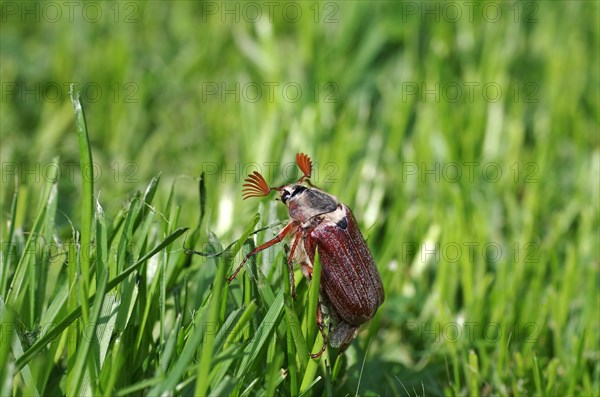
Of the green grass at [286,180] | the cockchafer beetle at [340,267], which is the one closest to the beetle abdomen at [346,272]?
the cockchafer beetle at [340,267]

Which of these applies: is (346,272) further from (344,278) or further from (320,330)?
(320,330)

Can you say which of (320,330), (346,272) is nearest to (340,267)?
(346,272)

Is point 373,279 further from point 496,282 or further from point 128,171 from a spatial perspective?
point 128,171

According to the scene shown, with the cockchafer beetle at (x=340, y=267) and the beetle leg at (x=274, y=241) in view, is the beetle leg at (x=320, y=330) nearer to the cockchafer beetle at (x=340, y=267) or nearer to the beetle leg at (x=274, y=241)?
the cockchafer beetle at (x=340, y=267)

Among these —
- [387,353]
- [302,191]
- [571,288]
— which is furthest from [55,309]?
[571,288]

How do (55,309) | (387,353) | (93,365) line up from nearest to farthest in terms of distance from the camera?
(93,365) → (55,309) → (387,353)

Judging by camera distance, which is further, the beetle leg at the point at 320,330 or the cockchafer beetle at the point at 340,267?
the cockchafer beetle at the point at 340,267
